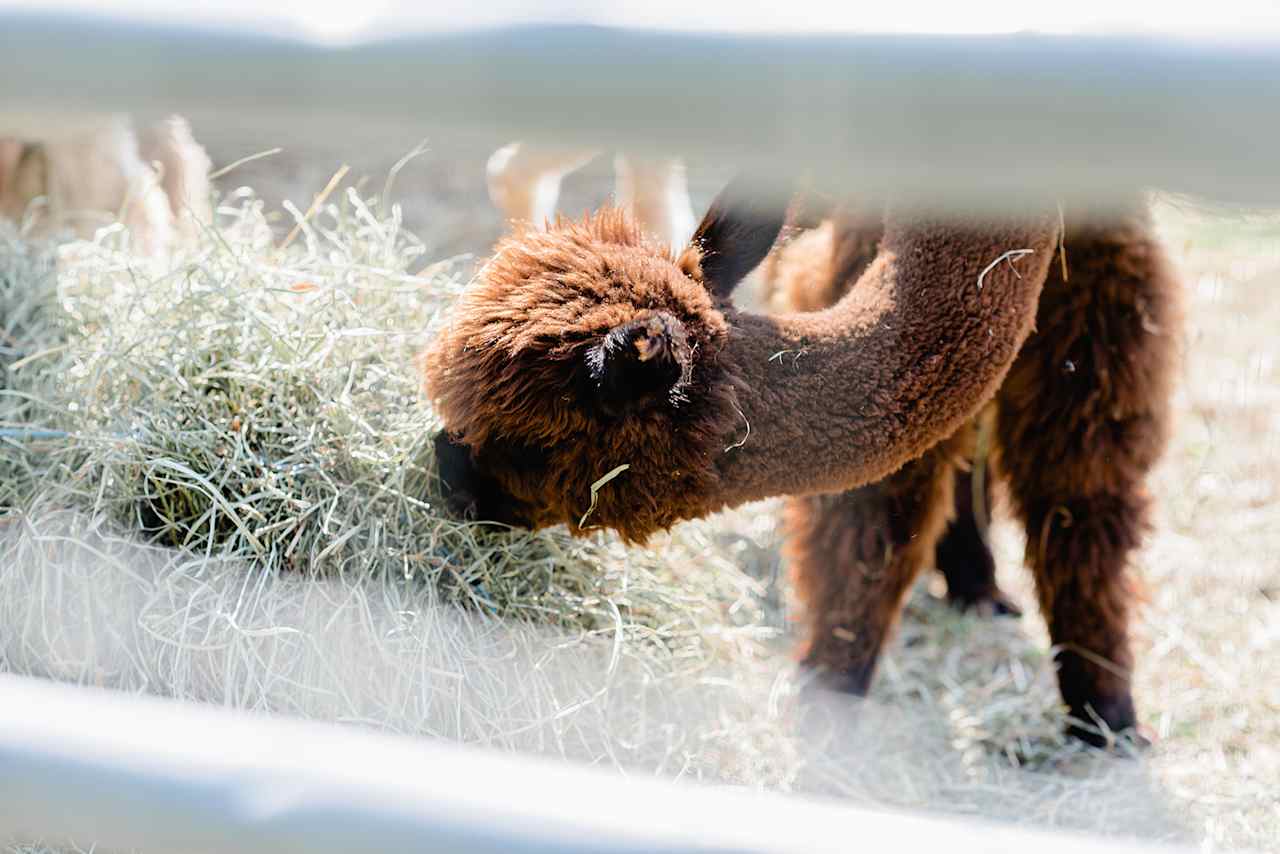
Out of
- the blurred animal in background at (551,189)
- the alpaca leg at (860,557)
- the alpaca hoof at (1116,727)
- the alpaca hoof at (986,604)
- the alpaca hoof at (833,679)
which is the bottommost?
the alpaca hoof at (986,604)

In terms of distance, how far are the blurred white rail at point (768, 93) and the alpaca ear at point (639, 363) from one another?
2.45ft

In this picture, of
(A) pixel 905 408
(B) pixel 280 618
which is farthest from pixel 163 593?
(A) pixel 905 408

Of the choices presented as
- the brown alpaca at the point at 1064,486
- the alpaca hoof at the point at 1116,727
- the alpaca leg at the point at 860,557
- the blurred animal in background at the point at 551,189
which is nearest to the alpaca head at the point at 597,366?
the brown alpaca at the point at 1064,486

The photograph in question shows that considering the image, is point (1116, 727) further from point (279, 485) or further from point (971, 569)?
point (279, 485)

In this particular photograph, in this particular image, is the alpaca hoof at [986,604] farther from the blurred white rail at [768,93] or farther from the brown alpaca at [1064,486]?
the blurred white rail at [768,93]

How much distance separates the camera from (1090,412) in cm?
221

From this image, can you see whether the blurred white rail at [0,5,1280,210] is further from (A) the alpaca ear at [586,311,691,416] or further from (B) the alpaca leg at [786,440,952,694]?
(B) the alpaca leg at [786,440,952,694]

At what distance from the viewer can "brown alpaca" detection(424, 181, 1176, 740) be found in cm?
157

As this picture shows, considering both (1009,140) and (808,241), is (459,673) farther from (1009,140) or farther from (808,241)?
(1009,140)

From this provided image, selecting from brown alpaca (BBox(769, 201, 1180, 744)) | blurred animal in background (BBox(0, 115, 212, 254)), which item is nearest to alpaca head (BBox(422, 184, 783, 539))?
brown alpaca (BBox(769, 201, 1180, 744))

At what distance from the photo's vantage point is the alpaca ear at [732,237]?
1.70 metres

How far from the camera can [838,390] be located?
1.74 metres

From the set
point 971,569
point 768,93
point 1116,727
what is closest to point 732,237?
point 768,93

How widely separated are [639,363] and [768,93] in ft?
2.77
